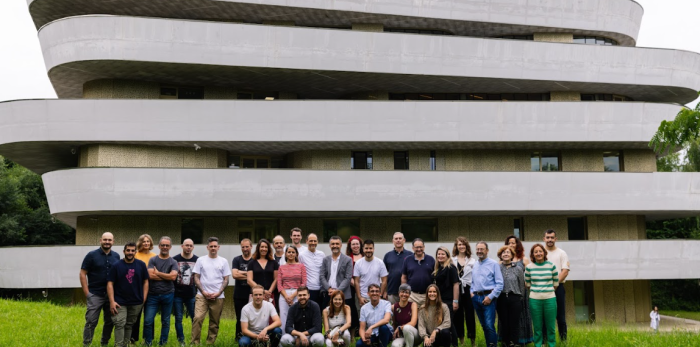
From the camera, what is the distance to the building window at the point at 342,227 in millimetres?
25656

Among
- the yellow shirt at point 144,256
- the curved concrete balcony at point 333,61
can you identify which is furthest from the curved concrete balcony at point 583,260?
the yellow shirt at point 144,256

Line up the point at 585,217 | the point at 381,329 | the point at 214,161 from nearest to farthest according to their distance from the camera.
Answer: the point at 381,329, the point at 214,161, the point at 585,217

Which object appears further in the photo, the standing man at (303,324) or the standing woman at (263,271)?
the standing woman at (263,271)

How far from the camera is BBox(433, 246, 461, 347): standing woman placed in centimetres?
1106

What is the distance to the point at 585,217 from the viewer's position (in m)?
26.7

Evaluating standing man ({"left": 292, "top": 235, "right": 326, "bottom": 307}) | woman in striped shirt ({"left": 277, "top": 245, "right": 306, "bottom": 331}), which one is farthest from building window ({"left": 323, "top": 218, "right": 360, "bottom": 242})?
woman in striped shirt ({"left": 277, "top": 245, "right": 306, "bottom": 331})

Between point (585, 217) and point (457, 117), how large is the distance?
7.28 m

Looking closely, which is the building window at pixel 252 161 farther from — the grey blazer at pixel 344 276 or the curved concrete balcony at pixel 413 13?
the grey blazer at pixel 344 276

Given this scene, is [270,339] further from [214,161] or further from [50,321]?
[214,161]

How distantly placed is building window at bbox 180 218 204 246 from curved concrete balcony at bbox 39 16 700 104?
531 cm

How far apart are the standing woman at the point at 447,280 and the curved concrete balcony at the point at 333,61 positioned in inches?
550

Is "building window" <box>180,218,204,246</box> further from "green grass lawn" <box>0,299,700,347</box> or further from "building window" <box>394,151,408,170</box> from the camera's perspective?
"building window" <box>394,151,408,170</box>

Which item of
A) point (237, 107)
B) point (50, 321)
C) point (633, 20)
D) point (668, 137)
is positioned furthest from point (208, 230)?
point (633, 20)

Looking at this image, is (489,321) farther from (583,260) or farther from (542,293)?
(583,260)
